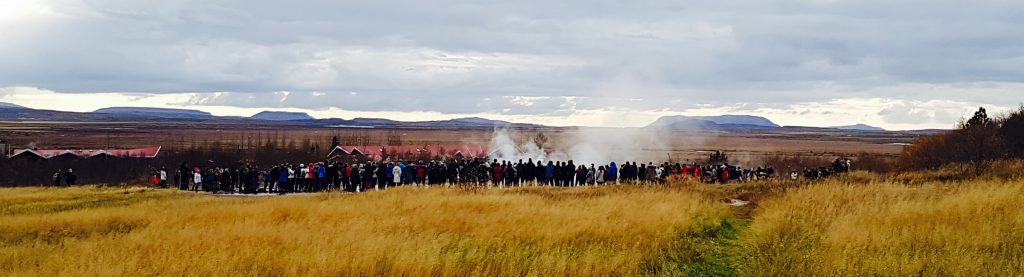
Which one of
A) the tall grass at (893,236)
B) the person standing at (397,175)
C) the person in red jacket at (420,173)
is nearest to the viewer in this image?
the tall grass at (893,236)

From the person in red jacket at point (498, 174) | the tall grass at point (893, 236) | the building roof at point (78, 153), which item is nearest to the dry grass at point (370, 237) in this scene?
the tall grass at point (893, 236)

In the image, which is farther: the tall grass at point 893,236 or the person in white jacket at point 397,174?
the person in white jacket at point 397,174

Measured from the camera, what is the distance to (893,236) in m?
10.5

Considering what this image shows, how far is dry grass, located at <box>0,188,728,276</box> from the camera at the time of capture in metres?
9.23

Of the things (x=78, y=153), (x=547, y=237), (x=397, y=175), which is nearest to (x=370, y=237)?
(x=547, y=237)

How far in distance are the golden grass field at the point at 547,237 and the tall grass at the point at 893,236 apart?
0.10 feet

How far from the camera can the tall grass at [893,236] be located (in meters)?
8.64

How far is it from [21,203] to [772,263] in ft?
72.3

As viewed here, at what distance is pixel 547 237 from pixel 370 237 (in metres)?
2.42

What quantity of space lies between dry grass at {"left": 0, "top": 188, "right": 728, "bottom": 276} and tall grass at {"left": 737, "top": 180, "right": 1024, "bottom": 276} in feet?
4.47

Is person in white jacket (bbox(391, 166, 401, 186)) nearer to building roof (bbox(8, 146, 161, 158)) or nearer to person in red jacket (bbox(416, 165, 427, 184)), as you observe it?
person in red jacket (bbox(416, 165, 427, 184))

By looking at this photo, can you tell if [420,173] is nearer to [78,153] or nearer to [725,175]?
[725,175]

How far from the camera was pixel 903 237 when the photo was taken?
34.1 feet

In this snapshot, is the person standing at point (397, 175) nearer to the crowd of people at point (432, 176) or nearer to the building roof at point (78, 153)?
the crowd of people at point (432, 176)
